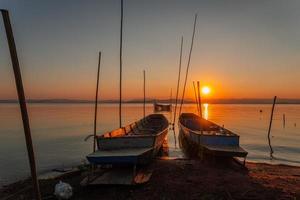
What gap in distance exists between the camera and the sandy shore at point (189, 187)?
921 cm

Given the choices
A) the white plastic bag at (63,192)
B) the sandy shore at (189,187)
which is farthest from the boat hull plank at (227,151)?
the white plastic bag at (63,192)

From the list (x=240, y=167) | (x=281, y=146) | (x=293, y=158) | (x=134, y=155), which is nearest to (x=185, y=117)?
(x=281, y=146)

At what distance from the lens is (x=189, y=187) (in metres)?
9.88

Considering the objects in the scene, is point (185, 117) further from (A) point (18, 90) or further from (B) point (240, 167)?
(A) point (18, 90)

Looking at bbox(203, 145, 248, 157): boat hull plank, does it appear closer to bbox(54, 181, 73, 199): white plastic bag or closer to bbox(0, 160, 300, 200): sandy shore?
bbox(0, 160, 300, 200): sandy shore

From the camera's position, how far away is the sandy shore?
30.2 feet

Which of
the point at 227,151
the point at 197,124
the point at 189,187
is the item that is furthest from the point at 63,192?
the point at 197,124

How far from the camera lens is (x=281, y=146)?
26.8 meters

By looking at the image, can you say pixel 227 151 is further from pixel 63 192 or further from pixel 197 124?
pixel 197 124

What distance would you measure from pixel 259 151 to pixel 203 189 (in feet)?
52.7

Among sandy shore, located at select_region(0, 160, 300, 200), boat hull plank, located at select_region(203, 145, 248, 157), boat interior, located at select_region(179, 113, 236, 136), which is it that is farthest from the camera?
boat interior, located at select_region(179, 113, 236, 136)

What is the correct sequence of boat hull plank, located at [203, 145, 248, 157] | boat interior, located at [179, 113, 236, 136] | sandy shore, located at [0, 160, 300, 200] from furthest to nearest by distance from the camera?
1. boat interior, located at [179, 113, 236, 136]
2. boat hull plank, located at [203, 145, 248, 157]
3. sandy shore, located at [0, 160, 300, 200]

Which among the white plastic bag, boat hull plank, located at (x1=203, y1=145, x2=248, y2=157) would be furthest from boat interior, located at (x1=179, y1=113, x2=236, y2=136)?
the white plastic bag

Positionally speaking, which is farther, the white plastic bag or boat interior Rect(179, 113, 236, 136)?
boat interior Rect(179, 113, 236, 136)
